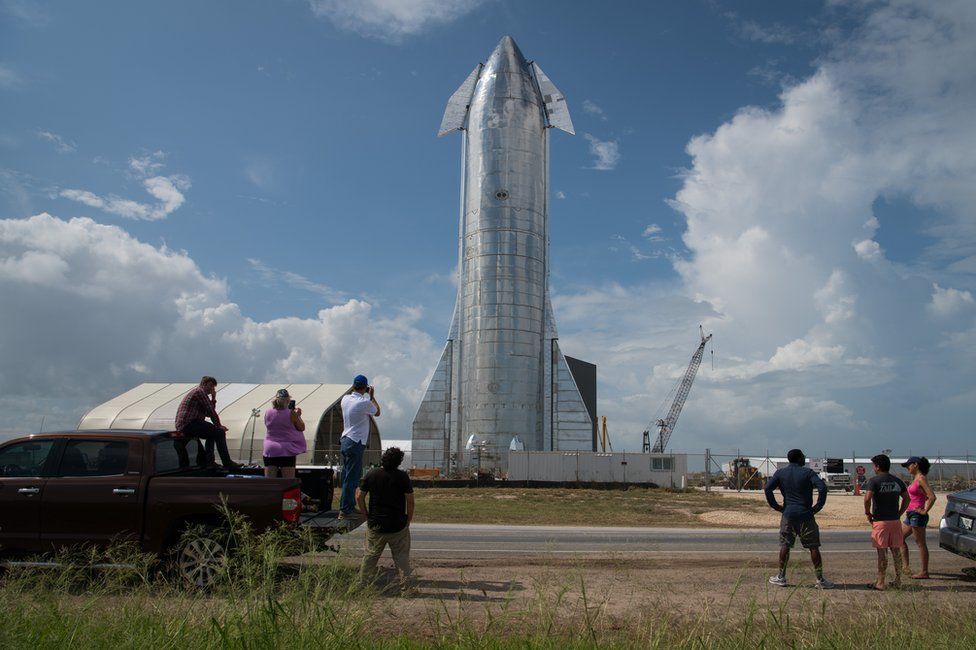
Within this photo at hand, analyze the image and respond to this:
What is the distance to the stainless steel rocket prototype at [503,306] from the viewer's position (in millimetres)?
41312

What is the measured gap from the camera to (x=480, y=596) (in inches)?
307

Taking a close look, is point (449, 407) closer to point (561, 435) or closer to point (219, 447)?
point (561, 435)

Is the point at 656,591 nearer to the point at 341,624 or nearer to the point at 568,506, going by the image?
the point at 341,624

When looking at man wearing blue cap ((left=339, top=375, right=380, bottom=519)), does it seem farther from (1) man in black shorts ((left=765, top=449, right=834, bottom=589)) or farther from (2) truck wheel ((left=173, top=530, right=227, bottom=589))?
(1) man in black shorts ((left=765, top=449, right=834, bottom=589))

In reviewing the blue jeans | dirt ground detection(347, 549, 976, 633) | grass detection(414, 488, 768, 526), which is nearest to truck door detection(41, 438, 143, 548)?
the blue jeans

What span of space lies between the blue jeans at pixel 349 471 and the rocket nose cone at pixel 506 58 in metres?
38.2

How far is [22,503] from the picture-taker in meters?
8.22

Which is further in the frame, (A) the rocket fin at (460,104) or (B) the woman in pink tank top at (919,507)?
(A) the rocket fin at (460,104)

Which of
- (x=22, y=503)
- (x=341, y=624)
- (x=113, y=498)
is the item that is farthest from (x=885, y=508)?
(x=22, y=503)

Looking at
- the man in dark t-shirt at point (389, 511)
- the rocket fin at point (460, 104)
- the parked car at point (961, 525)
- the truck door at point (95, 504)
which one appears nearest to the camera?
the man in dark t-shirt at point (389, 511)

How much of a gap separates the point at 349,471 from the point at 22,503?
3758 millimetres

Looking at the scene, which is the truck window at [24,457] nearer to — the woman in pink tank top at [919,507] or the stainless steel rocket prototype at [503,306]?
the woman in pink tank top at [919,507]

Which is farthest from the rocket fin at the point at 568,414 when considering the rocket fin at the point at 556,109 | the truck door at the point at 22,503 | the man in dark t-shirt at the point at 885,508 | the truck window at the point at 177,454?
the truck door at the point at 22,503

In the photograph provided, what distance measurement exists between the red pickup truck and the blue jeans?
1.18 m
